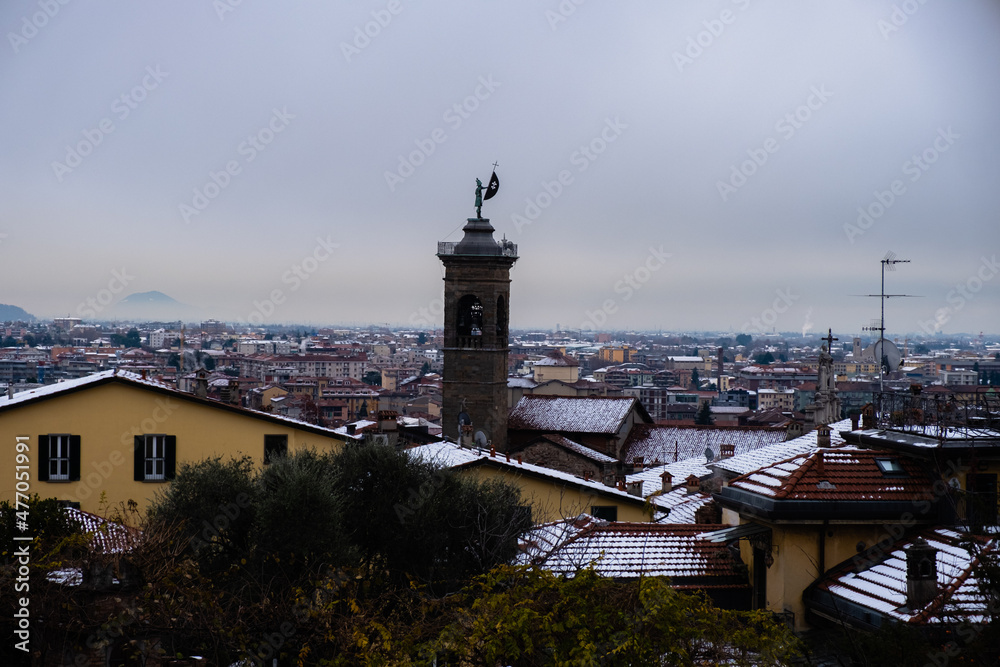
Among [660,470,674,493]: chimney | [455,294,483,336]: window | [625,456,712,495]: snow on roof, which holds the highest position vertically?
[455,294,483,336]: window

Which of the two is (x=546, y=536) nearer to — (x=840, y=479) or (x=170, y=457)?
(x=840, y=479)

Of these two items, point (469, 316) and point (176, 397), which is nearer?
point (176, 397)

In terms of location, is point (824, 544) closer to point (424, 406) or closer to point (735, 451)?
point (735, 451)

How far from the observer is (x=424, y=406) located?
356 feet

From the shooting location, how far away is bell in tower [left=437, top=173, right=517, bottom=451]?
124 ft

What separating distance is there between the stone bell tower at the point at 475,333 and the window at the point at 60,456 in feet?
59.5

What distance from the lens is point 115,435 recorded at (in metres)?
20.7

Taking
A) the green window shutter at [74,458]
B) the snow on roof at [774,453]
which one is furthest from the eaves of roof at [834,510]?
the green window shutter at [74,458]

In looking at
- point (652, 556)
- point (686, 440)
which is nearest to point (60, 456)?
point (652, 556)

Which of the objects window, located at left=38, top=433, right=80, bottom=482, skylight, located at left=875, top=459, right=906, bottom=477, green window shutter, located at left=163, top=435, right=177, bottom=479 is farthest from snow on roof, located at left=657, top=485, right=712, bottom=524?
window, located at left=38, top=433, right=80, bottom=482

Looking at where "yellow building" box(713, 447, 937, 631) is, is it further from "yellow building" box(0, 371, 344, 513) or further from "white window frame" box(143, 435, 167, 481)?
"white window frame" box(143, 435, 167, 481)

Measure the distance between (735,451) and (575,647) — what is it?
3232 centimetres

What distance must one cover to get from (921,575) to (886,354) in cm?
1588

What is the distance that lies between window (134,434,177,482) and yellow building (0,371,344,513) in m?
0.02
